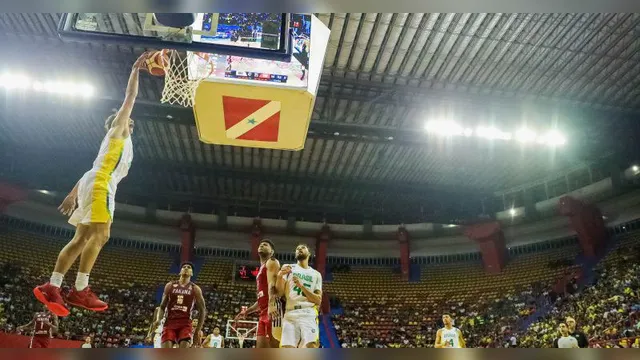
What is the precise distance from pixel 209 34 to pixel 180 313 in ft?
11.4

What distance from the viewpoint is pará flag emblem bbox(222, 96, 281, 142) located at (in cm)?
593

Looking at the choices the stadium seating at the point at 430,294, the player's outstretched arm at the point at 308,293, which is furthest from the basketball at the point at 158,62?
the stadium seating at the point at 430,294

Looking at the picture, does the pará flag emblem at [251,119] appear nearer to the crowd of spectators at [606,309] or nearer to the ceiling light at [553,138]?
the ceiling light at [553,138]

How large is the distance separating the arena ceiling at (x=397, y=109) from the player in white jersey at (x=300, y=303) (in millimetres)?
7610

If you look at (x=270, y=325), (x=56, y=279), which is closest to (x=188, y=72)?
(x=56, y=279)

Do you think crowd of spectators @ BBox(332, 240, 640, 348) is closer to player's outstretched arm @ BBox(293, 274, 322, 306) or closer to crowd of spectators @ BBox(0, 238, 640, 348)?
crowd of spectators @ BBox(0, 238, 640, 348)

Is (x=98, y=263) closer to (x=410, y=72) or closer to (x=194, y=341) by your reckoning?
(x=410, y=72)

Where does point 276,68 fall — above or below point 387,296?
above

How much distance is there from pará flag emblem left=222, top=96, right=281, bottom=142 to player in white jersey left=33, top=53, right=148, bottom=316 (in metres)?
1.60

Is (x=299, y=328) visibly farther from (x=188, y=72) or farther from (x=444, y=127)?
(x=444, y=127)

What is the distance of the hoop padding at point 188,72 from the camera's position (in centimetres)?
559

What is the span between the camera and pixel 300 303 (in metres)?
5.19

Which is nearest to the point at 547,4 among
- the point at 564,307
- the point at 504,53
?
the point at 504,53

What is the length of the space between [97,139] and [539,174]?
19.2 m
